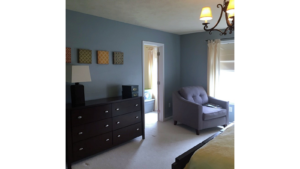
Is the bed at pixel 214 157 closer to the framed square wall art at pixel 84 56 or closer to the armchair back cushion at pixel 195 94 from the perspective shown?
the framed square wall art at pixel 84 56

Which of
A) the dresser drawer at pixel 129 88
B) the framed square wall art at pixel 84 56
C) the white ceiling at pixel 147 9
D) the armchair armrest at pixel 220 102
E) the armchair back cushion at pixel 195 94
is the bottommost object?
the armchair armrest at pixel 220 102

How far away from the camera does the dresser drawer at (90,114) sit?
2567 mm

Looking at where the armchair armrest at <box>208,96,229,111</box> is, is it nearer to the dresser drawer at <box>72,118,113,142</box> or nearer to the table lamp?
the dresser drawer at <box>72,118,113,142</box>

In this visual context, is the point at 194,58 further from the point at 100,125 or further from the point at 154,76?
the point at 100,125

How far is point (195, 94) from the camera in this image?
4.36 meters

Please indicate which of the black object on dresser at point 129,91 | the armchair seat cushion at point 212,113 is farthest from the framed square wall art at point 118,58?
the armchair seat cushion at point 212,113

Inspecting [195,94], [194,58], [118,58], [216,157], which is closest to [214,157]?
[216,157]

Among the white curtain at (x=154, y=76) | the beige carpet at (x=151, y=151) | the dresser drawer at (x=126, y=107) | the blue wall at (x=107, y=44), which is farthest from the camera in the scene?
the white curtain at (x=154, y=76)

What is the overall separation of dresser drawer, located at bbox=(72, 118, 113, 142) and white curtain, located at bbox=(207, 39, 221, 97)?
8.92 feet

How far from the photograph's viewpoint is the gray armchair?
12.4ft

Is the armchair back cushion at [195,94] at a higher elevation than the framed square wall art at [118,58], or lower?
lower
